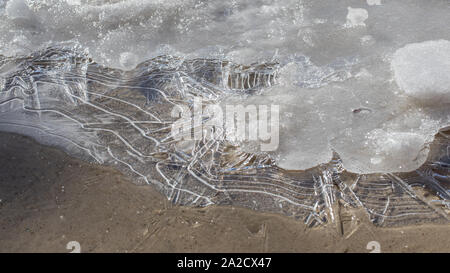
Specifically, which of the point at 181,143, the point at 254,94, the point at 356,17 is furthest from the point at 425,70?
the point at 181,143

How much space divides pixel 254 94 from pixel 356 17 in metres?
1.08

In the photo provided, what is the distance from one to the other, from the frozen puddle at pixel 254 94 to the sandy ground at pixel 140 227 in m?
0.09

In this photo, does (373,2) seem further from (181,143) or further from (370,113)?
(181,143)

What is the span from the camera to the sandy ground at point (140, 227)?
1.86m

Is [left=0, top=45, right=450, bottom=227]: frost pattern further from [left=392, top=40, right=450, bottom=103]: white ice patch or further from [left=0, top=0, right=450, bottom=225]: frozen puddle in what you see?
[left=392, top=40, right=450, bottom=103]: white ice patch

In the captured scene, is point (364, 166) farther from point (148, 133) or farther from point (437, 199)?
point (148, 133)

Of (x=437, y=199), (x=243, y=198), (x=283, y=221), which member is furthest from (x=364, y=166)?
(x=243, y=198)

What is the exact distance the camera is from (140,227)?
6.28 ft

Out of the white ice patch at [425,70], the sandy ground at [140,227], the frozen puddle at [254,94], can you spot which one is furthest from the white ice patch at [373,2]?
the sandy ground at [140,227]

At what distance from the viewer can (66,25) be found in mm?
2811

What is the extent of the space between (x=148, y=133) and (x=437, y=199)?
178cm

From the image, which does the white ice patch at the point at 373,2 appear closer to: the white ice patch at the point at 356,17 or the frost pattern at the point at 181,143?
the white ice patch at the point at 356,17

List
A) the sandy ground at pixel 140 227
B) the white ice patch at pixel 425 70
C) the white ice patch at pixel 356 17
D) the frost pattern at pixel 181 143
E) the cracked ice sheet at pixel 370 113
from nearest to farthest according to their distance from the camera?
the sandy ground at pixel 140 227 → the frost pattern at pixel 181 143 → the cracked ice sheet at pixel 370 113 → the white ice patch at pixel 425 70 → the white ice patch at pixel 356 17

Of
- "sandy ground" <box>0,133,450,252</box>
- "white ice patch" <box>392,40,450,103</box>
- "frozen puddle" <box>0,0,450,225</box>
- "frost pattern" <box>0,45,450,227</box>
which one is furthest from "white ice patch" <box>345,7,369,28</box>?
"sandy ground" <box>0,133,450,252</box>
